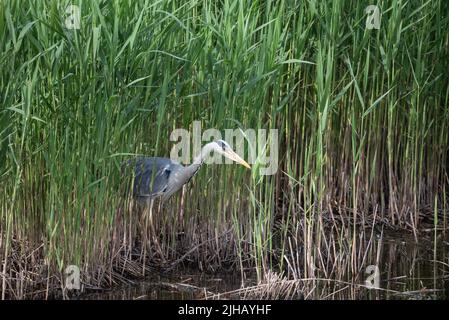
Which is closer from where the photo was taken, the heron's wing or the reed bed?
the reed bed

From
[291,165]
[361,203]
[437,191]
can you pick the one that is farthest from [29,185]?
[437,191]

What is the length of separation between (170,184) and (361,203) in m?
1.52

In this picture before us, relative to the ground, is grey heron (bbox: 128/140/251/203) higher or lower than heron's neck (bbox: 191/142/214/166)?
lower

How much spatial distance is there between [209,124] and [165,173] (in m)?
0.37

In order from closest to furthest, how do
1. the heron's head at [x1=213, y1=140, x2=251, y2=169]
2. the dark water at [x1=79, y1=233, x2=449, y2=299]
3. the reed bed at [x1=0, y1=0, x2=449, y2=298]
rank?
the reed bed at [x1=0, y1=0, x2=449, y2=298] → the dark water at [x1=79, y1=233, x2=449, y2=299] → the heron's head at [x1=213, y1=140, x2=251, y2=169]

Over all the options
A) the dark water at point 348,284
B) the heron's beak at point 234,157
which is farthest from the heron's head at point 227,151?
the dark water at point 348,284

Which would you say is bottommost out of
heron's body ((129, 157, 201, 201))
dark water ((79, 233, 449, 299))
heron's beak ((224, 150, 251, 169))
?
dark water ((79, 233, 449, 299))

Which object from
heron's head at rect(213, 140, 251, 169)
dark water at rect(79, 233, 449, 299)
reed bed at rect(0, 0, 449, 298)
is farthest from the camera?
heron's head at rect(213, 140, 251, 169)

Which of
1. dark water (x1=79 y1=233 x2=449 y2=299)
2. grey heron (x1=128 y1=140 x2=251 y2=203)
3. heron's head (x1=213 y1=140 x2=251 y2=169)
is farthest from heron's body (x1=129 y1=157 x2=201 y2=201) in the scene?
dark water (x1=79 y1=233 x2=449 y2=299)

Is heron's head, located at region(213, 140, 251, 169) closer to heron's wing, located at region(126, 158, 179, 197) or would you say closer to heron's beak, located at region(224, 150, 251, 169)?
heron's beak, located at region(224, 150, 251, 169)

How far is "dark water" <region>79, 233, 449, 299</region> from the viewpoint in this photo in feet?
17.6

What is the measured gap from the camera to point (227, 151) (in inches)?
222

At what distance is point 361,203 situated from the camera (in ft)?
21.9

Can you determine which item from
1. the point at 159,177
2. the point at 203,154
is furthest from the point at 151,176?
the point at 203,154
